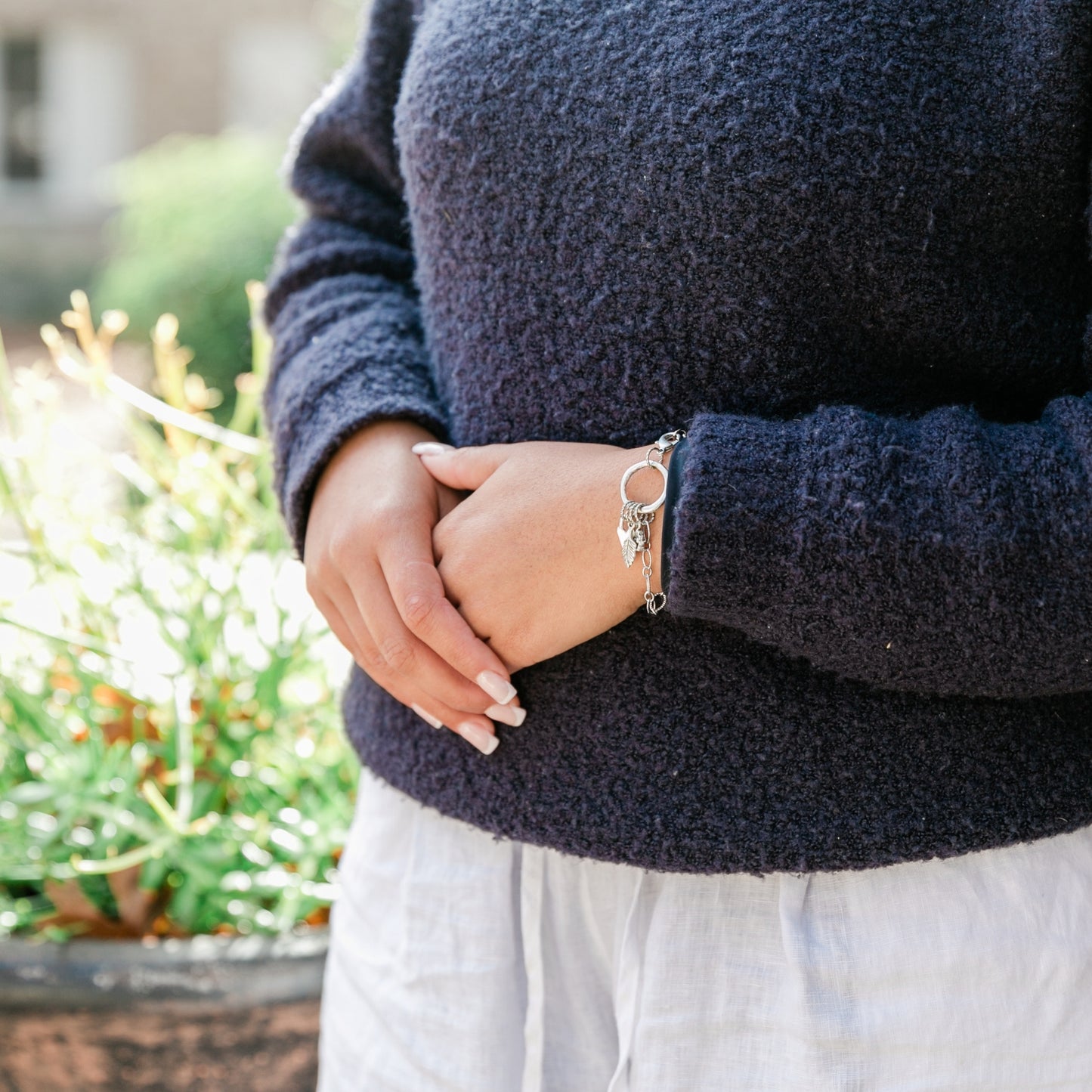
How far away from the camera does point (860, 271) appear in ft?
2.58

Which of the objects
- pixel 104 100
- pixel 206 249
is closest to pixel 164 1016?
pixel 206 249

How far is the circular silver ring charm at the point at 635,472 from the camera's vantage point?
763 millimetres

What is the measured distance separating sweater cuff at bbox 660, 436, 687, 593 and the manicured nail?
0.47 feet

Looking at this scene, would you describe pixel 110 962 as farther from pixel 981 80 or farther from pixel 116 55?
pixel 116 55

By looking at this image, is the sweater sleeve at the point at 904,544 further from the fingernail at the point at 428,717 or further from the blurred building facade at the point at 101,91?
the blurred building facade at the point at 101,91

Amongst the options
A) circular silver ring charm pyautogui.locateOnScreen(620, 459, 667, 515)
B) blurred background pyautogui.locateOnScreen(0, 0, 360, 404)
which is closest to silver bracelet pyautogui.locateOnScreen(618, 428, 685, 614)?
circular silver ring charm pyautogui.locateOnScreen(620, 459, 667, 515)

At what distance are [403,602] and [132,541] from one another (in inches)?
40.8

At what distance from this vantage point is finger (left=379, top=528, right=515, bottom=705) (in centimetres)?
83

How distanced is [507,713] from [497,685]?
0.04 meters

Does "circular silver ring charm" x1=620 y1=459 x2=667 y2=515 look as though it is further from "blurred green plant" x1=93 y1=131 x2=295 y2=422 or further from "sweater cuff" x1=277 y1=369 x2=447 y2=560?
"blurred green plant" x1=93 y1=131 x2=295 y2=422

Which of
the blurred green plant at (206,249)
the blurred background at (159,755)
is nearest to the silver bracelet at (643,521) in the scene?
the blurred background at (159,755)

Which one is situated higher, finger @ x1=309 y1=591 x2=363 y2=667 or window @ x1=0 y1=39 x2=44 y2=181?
window @ x1=0 y1=39 x2=44 y2=181

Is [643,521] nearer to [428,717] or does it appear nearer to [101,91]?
[428,717]

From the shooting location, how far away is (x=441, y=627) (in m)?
0.83
